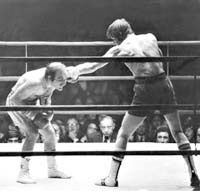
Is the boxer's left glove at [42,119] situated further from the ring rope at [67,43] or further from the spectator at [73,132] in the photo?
the ring rope at [67,43]

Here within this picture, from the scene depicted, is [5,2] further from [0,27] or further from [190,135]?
[190,135]

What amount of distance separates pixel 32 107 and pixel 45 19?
12.2 inches

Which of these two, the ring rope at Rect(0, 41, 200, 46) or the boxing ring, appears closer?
the boxing ring

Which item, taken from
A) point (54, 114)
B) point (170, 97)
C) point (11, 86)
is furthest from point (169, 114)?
point (11, 86)

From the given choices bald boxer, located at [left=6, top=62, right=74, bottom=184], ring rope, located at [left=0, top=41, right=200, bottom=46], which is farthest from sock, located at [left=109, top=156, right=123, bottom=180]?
ring rope, located at [left=0, top=41, right=200, bottom=46]

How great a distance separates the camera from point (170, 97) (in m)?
1.34

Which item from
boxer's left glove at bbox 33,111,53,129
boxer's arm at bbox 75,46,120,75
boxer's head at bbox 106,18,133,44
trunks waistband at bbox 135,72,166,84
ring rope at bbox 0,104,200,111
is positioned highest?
boxer's head at bbox 106,18,133,44

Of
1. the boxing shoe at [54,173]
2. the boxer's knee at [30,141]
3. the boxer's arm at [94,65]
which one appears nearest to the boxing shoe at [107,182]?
the boxing shoe at [54,173]

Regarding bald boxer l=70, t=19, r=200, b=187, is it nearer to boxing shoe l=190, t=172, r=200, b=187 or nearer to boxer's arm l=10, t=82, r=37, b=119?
boxing shoe l=190, t=172, r=200, b=187

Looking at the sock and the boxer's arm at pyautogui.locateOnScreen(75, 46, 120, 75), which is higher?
the boxer's arm at pyautogui.locateOnScreen(75, 46, 120, 75)

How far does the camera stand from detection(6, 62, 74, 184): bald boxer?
1310 millimetres

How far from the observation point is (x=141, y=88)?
52.5 inches

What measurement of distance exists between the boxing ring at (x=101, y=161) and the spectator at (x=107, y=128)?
26mm

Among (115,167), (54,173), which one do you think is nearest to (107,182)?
(115,167)
